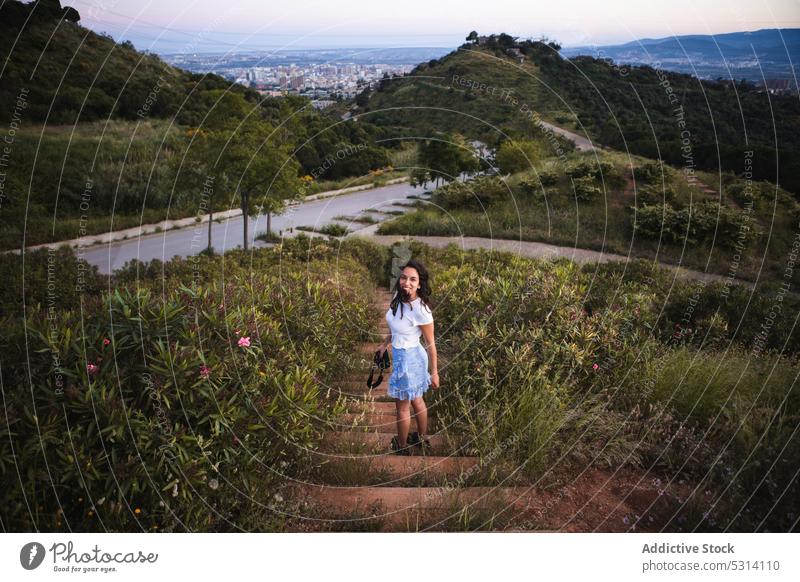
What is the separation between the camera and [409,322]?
3.57 meters

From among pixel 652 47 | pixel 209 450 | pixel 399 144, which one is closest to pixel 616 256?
pixel 399 144

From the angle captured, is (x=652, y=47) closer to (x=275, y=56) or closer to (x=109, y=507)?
(x=275, y=56)

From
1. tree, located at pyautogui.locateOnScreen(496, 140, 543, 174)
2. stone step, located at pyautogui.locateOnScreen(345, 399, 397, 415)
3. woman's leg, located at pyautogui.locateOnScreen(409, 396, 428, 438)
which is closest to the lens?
woman's leg, located at pyautogui.locateOnScreen(409, 396, 428, 438)

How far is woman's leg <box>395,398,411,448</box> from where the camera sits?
3.70m

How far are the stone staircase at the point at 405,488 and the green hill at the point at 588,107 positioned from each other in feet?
13.0

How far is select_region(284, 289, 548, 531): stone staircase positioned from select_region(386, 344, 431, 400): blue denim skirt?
0.36 m

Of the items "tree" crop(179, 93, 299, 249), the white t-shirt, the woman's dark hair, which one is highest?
"tree" crop(179, 93, 299, 249)

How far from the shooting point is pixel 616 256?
34.3ft
